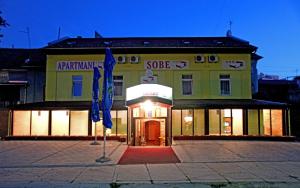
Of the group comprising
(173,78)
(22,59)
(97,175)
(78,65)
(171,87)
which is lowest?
(97,175)

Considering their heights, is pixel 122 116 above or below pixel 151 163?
above

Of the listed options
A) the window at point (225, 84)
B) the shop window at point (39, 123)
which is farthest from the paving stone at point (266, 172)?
the shop window at point (39, 123)

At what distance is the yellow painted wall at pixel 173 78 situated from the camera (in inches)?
992

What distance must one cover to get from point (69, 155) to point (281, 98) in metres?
28.8

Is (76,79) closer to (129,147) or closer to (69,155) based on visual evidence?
(129,147)

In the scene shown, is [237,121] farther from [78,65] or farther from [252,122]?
[78,65]

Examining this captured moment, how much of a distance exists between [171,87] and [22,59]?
14509 millimetres

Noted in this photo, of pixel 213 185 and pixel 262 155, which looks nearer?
pixel 213 185

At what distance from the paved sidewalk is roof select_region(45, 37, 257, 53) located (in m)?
11.2

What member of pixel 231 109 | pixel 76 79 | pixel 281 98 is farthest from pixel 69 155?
pixel 281 98

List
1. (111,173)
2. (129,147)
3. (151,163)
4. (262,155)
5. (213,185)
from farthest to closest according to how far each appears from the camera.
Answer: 1. (129,147)
2. (262,155)
3. (151,163)
4. (111,173)
5. (213,185)

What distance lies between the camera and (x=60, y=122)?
24078 millimetres

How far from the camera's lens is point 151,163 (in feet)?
44.0

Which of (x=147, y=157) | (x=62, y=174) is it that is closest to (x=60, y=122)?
(x=147, y=157)
